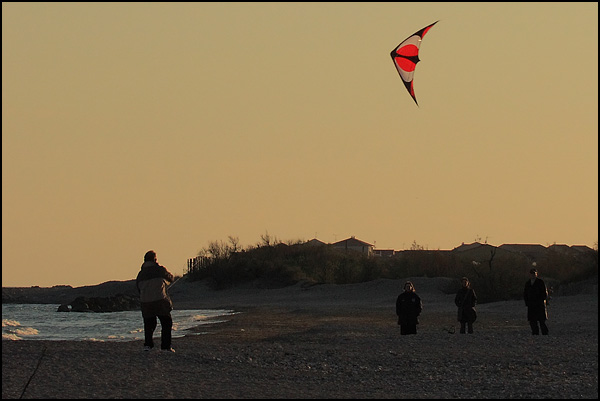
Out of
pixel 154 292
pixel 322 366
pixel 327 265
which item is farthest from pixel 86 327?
pixel 327 265

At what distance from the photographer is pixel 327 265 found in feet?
196

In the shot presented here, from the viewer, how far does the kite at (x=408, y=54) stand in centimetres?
2272

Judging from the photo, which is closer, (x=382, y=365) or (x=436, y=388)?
(x=436, y=388)

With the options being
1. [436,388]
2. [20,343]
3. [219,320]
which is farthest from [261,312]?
[436,388]

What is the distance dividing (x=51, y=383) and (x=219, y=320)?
2013 centimetres

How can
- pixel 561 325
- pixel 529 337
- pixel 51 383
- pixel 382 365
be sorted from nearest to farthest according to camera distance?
pixel 51 383
pixel 382 365
pixel 529 337
pixel 561 325

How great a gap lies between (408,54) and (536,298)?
5.91m

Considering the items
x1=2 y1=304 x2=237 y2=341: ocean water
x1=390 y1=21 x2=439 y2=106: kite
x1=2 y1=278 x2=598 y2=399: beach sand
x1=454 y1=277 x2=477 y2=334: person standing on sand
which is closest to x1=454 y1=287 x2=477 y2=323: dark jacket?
x1=454 y1=277 x2=477 y2=334: person standing on sand

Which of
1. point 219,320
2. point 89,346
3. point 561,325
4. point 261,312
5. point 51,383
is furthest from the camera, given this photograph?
point 261,312

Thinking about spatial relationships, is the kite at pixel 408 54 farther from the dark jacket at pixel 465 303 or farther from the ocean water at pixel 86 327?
the ocean water at pixel 86 327

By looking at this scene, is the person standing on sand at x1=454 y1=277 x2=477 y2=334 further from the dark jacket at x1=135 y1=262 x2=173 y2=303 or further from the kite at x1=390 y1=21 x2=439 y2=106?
the dark jacket at x1=135 y1=262 x2=173 y2=303

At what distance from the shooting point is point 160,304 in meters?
15.7

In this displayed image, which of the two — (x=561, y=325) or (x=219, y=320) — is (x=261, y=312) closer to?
(x=219, y=320)

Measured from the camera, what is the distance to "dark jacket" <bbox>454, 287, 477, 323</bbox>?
856 inches
